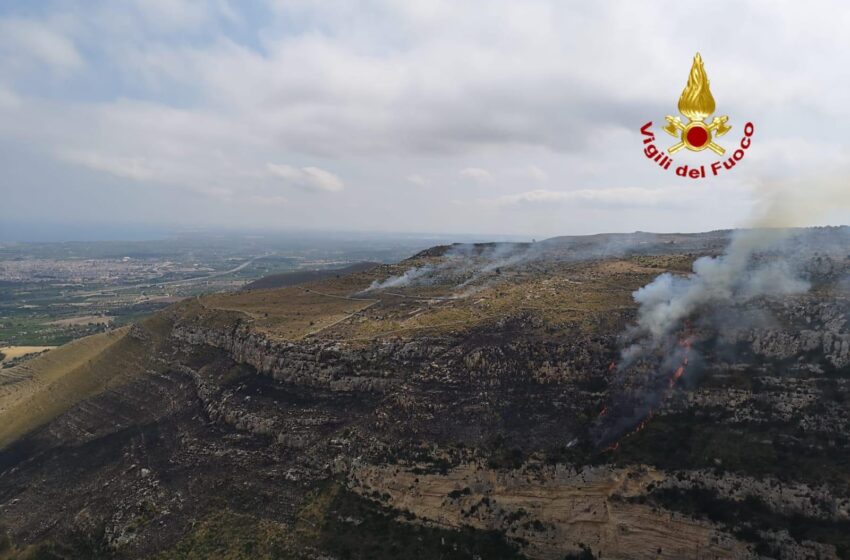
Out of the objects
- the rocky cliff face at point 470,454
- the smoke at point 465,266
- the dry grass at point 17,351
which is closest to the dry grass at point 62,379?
the rocky cliff face at point 470,454

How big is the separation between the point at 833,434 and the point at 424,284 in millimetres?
62372

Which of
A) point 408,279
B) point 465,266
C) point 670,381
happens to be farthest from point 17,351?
point 670,381

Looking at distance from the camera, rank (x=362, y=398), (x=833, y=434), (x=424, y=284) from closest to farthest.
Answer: (x=833, y=434), (x=362, y=398), (x=424, y=284)

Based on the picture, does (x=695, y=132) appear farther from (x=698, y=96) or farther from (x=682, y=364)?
(x=682, y=364)

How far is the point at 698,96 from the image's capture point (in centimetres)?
3069

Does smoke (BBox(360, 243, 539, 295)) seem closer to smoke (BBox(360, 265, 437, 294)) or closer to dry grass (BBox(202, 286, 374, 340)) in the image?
smoke (BBox(360, 265, 437, 294))

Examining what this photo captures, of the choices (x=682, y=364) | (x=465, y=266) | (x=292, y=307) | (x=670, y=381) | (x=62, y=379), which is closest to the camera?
(x=670, y=381)

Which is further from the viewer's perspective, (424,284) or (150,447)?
(424,284)

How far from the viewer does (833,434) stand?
3894 centimetres

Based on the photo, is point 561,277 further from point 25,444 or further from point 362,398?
A: point 25,444

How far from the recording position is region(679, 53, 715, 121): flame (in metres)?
Answer: 30.5

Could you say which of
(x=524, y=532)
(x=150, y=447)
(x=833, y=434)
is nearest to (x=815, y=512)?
(x=833, y=434)

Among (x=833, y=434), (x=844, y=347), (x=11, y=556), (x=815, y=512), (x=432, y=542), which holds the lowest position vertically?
(x=11, y=556)

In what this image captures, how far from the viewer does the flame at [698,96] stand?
30.5 m
